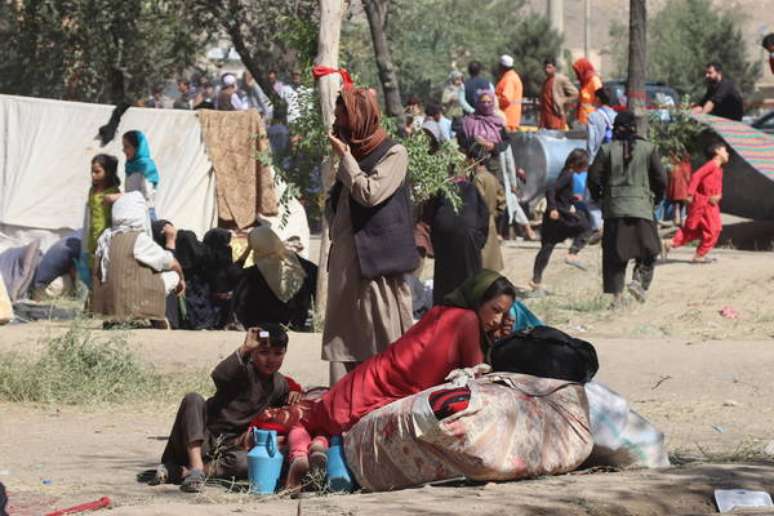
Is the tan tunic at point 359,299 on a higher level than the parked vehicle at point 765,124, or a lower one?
lower

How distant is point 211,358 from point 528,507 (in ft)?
16.7

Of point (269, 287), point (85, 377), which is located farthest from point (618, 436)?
point (269, 287)

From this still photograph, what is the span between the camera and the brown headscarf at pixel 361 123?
817 cm

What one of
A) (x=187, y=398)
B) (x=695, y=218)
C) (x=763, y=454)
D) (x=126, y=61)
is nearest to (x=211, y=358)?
(x=187, y=398)

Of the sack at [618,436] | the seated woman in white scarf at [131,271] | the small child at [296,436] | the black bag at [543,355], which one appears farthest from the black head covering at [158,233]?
the sack at [618,436]

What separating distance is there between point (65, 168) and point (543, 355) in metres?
10.3

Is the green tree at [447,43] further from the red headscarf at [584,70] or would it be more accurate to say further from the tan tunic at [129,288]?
the tan tunic at [129,288]

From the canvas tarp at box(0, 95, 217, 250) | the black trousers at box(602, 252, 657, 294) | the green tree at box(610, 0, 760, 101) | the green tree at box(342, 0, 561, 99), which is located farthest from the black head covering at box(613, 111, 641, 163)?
the green tree at box(610, 0, 760, 101)

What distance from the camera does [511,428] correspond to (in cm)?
668

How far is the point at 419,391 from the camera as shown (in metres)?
7.25

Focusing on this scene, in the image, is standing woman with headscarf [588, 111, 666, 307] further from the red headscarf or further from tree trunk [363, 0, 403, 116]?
the red headscarf

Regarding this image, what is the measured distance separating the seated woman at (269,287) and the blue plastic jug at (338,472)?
4683 mm

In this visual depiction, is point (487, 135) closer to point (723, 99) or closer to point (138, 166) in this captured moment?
point (723, 99)

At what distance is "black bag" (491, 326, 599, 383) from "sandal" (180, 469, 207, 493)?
54.3 inches
